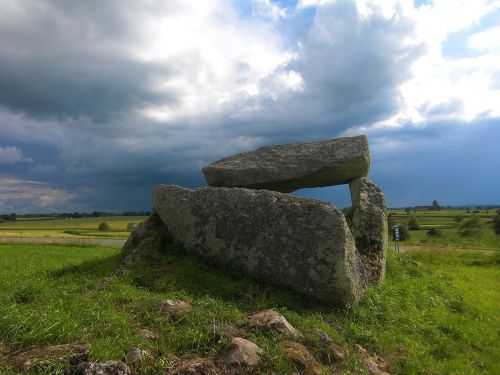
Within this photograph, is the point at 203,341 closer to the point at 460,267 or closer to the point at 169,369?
the point at 169,369

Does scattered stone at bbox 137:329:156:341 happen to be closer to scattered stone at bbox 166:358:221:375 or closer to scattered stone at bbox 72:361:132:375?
scattered stone at bbox 166:358:221:375

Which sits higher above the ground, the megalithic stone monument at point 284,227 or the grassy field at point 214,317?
the megalithic stone monument at point 284,227

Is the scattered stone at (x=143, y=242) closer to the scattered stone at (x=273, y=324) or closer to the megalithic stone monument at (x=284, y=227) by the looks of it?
the megalithic stone monument at (x=284, y=227)

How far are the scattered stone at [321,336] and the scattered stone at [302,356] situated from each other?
0.48m

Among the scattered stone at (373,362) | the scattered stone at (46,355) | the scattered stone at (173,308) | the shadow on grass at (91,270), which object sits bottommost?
the scattered stone at (373,362)

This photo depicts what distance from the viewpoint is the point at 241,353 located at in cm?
743

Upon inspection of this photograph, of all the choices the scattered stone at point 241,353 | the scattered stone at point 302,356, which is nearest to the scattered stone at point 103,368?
the scattered stone at point 241,353

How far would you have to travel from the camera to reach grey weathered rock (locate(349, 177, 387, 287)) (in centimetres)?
1409

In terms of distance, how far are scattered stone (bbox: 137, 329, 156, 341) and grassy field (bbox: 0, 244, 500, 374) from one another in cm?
14

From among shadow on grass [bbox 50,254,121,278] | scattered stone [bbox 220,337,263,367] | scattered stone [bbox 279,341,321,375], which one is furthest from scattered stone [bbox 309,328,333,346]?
shadow on grass [bbox 50,254,121,278]

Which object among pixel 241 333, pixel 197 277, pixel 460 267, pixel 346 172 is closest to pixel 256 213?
pixel 197 277

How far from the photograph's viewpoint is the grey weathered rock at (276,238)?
1111 centimetres

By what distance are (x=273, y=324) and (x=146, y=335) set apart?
2384mm

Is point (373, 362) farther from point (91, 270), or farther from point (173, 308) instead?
point (91, 270)
